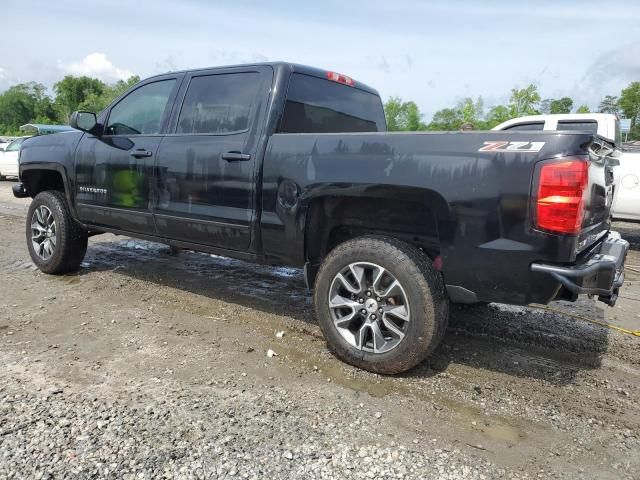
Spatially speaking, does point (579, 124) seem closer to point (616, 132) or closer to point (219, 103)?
point (616, 132)

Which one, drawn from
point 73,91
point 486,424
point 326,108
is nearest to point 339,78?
point 326,108

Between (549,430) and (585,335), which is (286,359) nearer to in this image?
(549,430)

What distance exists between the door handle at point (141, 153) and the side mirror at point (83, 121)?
2.20ft

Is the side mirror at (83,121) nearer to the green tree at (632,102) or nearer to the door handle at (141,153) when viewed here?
the door handle at (141,153)

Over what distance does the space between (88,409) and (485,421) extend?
6.86 ft

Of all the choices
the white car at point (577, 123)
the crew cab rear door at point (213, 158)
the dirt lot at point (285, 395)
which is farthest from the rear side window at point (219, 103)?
the white car at point (577, 123)

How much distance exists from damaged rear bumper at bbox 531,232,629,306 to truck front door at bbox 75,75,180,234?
125 inches

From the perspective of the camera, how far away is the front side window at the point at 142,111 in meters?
4.41

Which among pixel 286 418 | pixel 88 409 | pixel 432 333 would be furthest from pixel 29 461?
pixel 432 333

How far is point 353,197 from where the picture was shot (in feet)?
10.7

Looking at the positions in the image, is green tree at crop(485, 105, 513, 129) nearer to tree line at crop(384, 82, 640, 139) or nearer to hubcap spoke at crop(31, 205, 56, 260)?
tree line at crop(384, 82, 640, 139)

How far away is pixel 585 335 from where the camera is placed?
13.0 feet

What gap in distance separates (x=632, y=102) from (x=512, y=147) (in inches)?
3249

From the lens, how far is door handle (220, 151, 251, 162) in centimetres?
360
